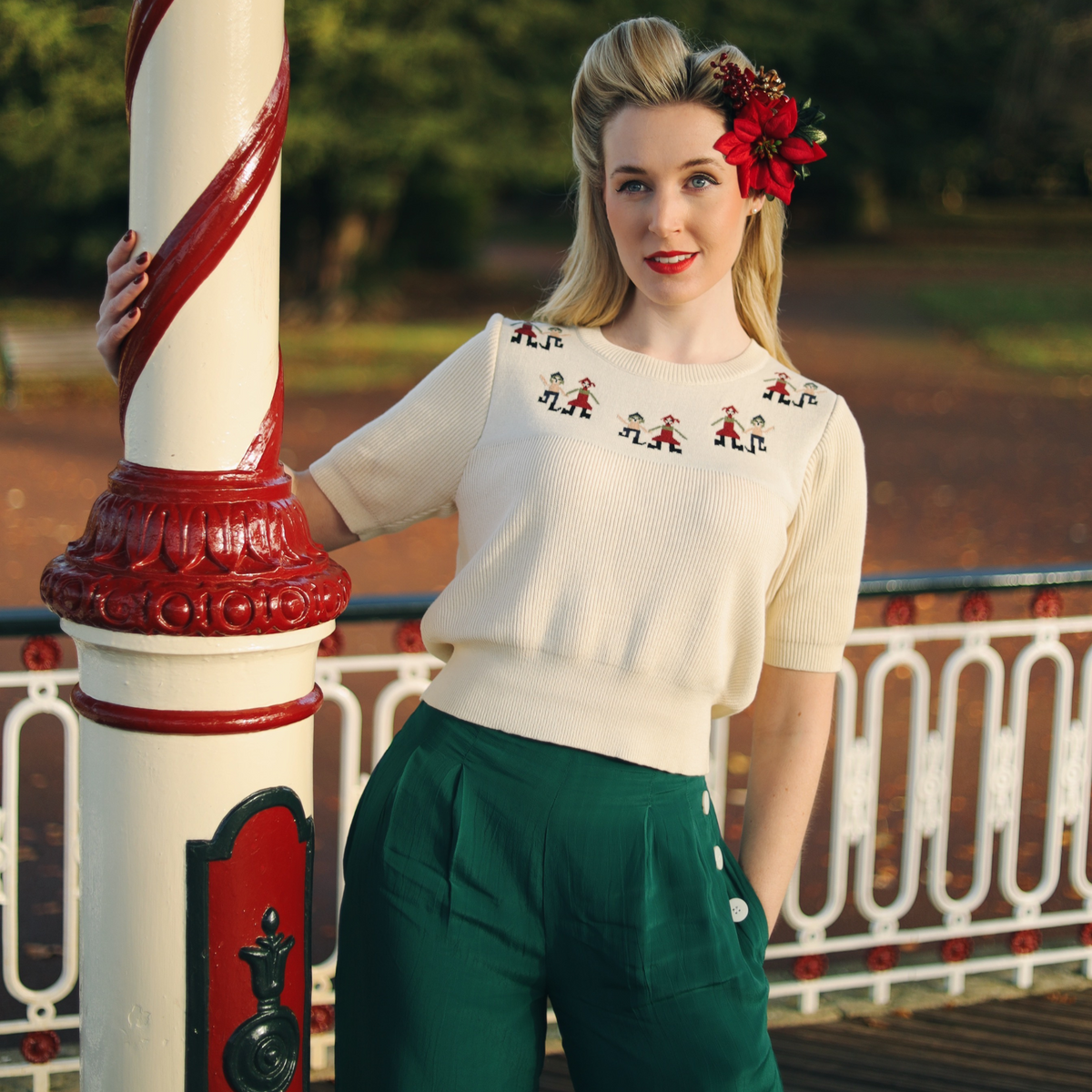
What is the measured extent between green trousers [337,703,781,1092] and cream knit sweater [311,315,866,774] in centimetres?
8

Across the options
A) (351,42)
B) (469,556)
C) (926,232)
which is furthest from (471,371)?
(926,232)

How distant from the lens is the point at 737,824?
5.48m

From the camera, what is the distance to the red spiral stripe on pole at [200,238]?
64.7 inches

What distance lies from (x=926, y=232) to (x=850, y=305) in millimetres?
16459

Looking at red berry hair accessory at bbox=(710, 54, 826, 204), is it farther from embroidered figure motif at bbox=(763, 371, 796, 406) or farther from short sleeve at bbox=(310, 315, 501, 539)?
short sleeve at bbox=(310, 315, 501, 539)

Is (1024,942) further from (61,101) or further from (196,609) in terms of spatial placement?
(61,101)

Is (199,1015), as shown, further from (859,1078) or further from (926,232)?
(926,232)

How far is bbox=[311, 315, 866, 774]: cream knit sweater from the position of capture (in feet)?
6.36

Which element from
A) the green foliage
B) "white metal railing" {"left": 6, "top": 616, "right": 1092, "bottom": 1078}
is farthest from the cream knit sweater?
the green foliage

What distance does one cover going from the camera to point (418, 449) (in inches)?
81.9

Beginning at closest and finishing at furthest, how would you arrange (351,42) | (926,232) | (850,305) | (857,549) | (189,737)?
(189,737)
(857,549)
(351,42)
(850,305)
(926,232)

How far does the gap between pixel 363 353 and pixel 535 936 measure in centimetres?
1886

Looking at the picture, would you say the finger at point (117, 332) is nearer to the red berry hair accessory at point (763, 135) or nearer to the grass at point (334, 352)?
the red berry hair accessory at point (763, 135)

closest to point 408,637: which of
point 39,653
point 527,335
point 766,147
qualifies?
point 39,653
